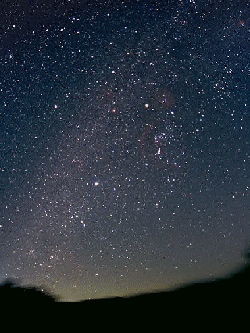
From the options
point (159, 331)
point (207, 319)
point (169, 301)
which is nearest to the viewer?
point (159, 331)

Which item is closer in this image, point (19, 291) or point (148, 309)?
point (148, 309)

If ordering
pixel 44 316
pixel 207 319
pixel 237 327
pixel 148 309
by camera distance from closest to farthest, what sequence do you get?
pixel 237 327
pixel 207 319
pixel 44 316
pixel 148 309

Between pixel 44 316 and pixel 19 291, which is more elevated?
pixel 19 291

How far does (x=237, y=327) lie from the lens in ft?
16.2

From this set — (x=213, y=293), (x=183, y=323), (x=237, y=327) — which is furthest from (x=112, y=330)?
(x=213, y=293)

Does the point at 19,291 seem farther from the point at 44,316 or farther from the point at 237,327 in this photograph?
the point at 237,327

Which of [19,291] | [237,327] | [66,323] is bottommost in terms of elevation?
[237,327]

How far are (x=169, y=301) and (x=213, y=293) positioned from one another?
108cm

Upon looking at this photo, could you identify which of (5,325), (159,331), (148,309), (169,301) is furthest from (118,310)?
(5,325)

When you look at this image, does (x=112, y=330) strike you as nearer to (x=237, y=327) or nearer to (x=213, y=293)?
(x=237, y=327)

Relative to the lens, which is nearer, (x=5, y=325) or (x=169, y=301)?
(x=5, y=325)

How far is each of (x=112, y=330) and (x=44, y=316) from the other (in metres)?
1.35

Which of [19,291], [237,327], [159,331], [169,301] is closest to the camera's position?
[237,327]

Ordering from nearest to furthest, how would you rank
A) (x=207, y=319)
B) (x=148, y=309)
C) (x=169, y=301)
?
(x=207, y=319) → (x=148, y=309) → (x=169, y=301)
